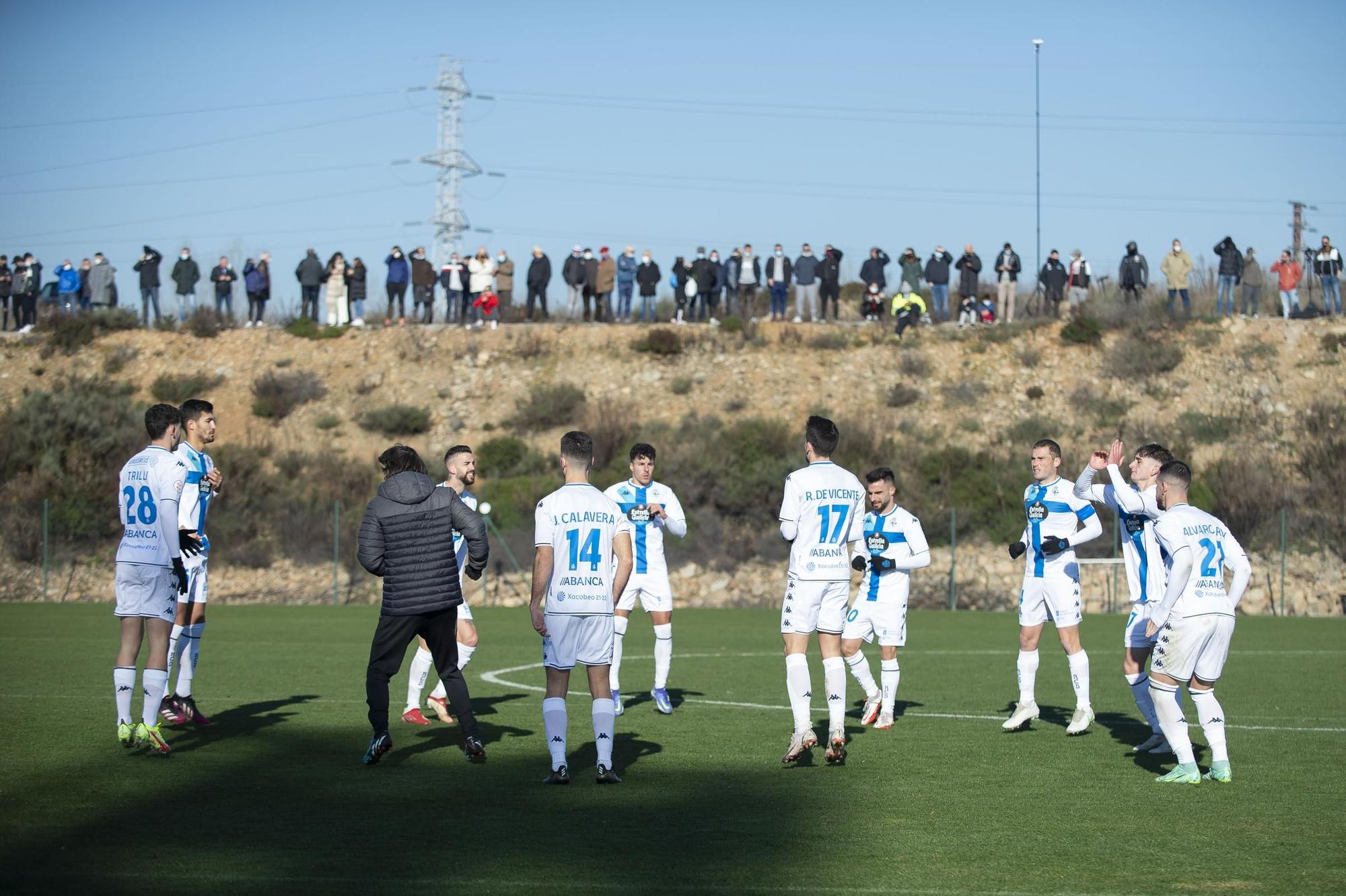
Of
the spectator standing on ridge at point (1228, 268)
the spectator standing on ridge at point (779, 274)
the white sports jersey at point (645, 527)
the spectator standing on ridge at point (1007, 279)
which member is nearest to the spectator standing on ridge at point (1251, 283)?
the spectator standing on ridge at point (1228, 268)

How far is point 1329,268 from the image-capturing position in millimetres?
39562

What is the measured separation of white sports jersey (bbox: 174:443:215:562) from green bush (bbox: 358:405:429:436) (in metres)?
32.7

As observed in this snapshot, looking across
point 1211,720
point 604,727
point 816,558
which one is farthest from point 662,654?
point 1211,720

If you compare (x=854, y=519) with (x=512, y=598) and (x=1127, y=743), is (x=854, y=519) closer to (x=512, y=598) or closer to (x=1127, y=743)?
(x=1127, y=743)

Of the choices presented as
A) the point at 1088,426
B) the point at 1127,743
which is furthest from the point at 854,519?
the point at 1088,426

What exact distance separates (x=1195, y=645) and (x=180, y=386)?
135 ft

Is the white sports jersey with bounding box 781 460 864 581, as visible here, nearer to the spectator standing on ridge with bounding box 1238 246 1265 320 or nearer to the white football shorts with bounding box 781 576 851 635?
the white football shorts with bounding box 781 576 851 635

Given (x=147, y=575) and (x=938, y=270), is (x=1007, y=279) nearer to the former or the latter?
(x=938, y=270)

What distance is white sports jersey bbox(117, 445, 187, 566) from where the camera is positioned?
9.56m

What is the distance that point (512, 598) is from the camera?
3222 cm

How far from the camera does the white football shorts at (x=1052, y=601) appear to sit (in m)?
11.4

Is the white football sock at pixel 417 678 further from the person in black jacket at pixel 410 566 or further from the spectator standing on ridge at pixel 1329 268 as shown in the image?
the spectator standing on ridge at pixel 1329 268

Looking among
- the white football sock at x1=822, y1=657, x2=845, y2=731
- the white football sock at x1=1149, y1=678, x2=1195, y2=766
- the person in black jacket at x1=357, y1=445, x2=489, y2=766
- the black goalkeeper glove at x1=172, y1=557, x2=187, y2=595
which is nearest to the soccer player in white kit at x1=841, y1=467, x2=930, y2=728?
the white football sock at x1=822, y1=657, x2=845, y2=731

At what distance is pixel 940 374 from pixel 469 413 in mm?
15714
